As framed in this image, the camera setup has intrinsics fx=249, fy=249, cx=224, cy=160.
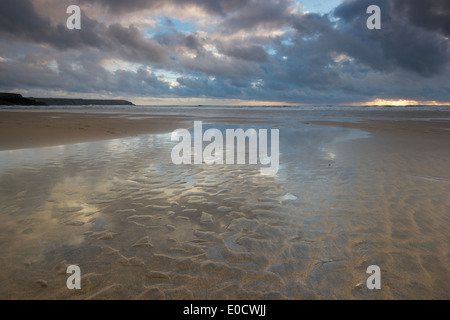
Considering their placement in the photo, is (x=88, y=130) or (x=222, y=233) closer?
(x=222, y=233)

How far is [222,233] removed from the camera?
3.71 metres

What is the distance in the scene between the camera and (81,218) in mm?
4098

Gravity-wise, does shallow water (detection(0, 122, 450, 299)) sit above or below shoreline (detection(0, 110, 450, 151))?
below

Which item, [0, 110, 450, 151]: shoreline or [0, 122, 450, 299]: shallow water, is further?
[0, 110, 450, 151]: shoreline

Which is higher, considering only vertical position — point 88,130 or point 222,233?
point 88,130

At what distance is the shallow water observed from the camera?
260 centimetres

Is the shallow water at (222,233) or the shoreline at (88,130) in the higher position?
the shoreline at (88,130)

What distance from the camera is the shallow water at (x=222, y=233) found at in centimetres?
260

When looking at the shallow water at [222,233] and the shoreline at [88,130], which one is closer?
the shallow water at [222,233]

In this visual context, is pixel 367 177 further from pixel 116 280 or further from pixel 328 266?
pixel 116 280

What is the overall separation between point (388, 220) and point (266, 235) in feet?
6.99
